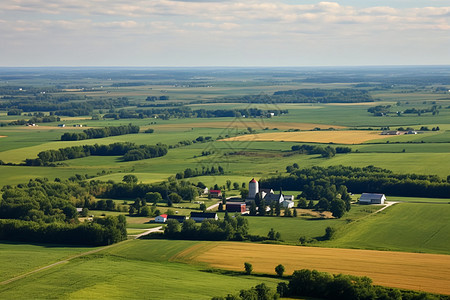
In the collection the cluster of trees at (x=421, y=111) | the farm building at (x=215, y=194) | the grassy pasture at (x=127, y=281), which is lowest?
the farm building at (x=215, y=194)

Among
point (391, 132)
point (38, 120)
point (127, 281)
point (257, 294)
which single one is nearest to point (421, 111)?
point (391, 132)

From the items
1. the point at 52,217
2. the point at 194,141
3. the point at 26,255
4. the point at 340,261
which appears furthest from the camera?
the point at 194,141

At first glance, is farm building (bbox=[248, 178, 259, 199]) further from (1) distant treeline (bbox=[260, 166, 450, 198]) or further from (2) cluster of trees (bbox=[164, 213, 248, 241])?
(2) cluster of trees (bbox=[164, 213, 248, 241])

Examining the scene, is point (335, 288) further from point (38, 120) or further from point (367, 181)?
point (38, 120)

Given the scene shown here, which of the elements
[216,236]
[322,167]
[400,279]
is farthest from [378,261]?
[322,167]

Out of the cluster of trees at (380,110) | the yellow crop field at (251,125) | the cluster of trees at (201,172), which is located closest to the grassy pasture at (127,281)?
the cluster of trees at (201,172)

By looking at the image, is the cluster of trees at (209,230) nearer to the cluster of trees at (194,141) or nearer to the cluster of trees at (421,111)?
the cluster of trees at (194,141)

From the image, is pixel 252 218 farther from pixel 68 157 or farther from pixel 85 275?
pixel 68 157

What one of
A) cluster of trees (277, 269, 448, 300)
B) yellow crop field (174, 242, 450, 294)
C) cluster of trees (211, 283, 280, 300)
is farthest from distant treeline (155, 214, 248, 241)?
cluster of trees (211, 283, 280, 300)
